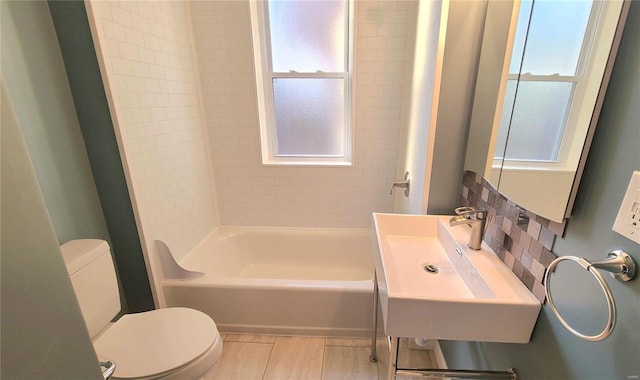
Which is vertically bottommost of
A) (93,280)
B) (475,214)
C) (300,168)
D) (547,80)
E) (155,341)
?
(155,341)

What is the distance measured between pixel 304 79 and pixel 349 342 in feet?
6.45

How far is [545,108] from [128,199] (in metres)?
1.85

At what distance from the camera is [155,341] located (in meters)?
1.27

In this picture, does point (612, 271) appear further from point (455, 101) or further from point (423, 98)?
point (423, 98)

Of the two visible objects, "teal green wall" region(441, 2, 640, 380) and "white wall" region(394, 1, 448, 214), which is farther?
"white wall" region(394, 1, 448, 214)

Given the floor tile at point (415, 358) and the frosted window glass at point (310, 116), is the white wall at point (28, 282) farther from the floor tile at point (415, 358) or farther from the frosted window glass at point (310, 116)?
the frosted window glass at point (310, 116)

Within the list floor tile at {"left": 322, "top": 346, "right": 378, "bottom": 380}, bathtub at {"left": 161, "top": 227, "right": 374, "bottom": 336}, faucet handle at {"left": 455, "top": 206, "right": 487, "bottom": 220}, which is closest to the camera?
faucet handle at {"left": 455, "top": 206, "right": 487, "bottom": 220}

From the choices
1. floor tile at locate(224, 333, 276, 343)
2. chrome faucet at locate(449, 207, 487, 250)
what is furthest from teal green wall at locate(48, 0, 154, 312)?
chrome faucet at locate(449, 207, 487, 250)

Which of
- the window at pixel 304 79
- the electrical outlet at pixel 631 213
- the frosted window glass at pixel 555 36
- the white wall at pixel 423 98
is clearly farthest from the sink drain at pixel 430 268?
the window at pixel 304 79

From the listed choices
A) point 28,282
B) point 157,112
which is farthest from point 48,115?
point 28,282

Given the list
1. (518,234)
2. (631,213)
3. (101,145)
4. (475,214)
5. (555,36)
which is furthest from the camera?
(101,145)

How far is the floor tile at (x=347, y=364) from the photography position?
1591mm

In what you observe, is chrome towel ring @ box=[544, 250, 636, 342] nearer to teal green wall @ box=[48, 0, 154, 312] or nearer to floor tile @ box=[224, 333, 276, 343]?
floor tile @ box=[224, 333, 276, 343]

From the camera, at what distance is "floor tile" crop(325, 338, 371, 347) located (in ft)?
5.91
